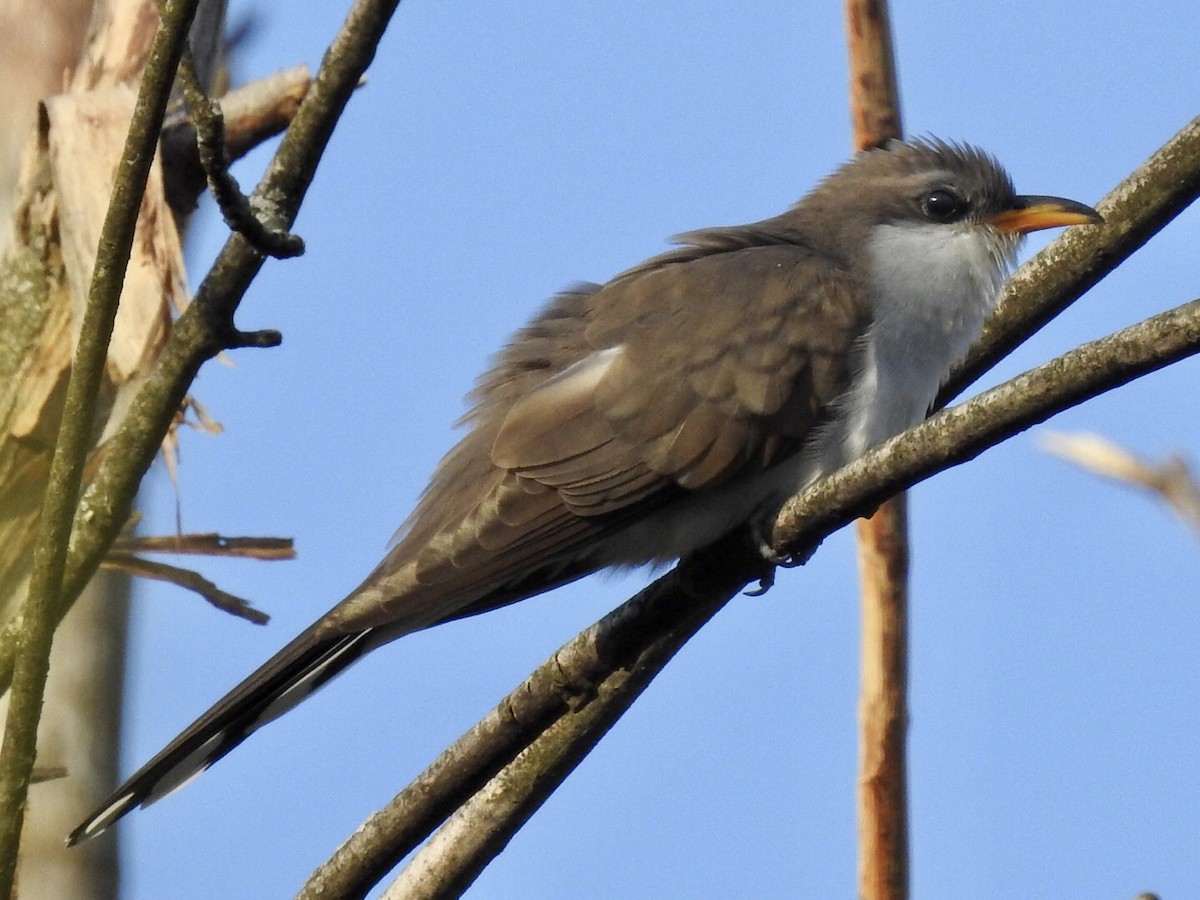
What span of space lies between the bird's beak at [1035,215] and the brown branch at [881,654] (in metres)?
0.51

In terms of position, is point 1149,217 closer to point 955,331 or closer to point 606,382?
point 955,331

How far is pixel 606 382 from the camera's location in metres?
4.47

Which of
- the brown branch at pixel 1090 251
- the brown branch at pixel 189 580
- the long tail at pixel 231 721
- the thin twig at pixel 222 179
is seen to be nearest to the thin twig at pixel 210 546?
the brown branch at pixel 189 580

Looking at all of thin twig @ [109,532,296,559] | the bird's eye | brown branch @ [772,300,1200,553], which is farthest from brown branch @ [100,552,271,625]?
the bird's eye

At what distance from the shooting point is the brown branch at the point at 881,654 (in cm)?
445

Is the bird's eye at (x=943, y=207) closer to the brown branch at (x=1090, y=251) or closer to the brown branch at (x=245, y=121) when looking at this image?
the brown branch at (x=1090, y=251)

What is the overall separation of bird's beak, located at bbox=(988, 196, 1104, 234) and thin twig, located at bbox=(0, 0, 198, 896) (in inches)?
111

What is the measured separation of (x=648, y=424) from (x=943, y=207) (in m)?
1.57

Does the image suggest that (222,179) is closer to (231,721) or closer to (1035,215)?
(231,721)

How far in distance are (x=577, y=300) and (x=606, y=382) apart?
0.57 meters

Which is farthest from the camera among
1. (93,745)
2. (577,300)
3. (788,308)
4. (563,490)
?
(93,745)

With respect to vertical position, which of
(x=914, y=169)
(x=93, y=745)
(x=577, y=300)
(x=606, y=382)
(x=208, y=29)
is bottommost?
(x=93, y=745)

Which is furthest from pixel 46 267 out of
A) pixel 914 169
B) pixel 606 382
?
pixel 914 169

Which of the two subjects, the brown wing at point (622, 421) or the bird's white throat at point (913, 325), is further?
the bird's white throat at point (913, 325)
